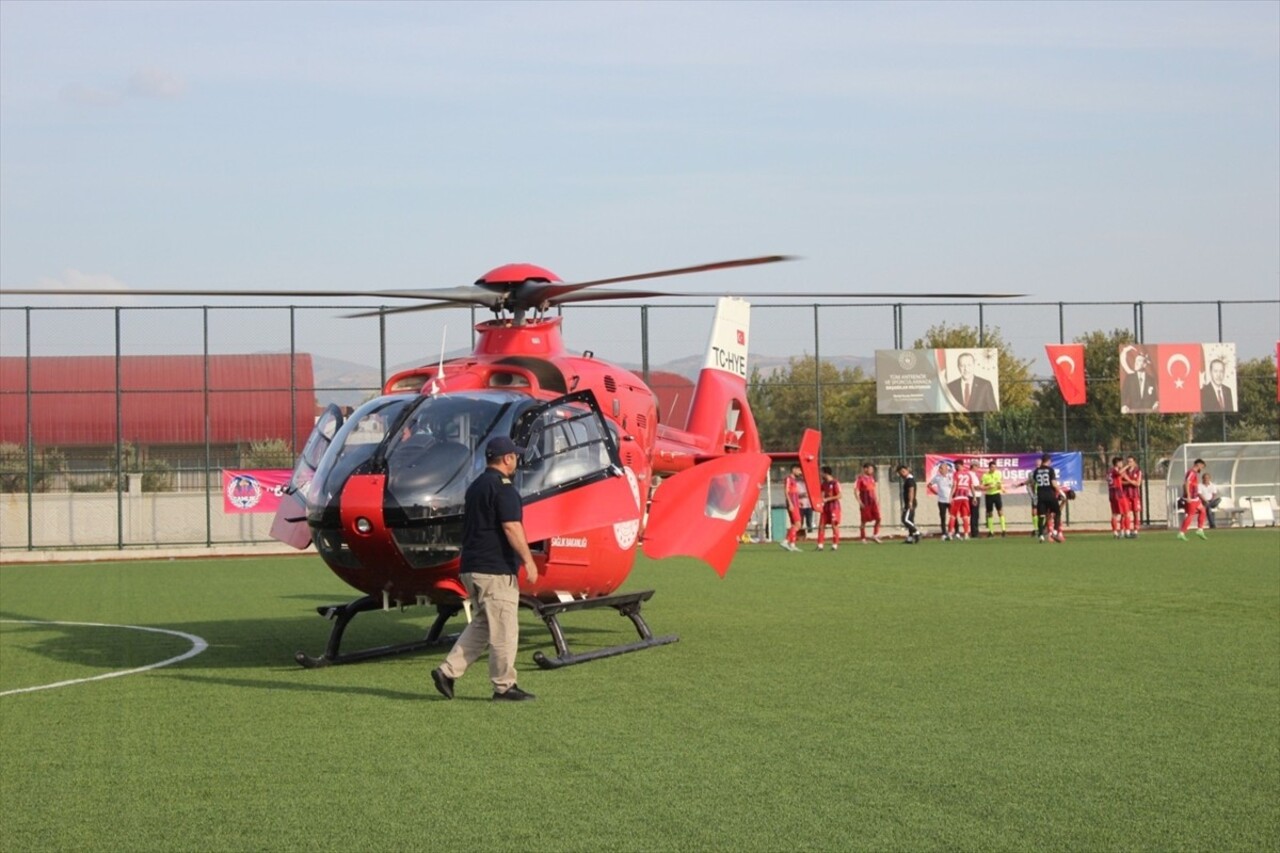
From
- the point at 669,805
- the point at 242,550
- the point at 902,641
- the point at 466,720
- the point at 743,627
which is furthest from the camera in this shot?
the point at 242,550

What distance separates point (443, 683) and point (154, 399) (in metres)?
31.6

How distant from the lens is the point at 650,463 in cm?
1436

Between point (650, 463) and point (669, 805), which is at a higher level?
point (650, 463)

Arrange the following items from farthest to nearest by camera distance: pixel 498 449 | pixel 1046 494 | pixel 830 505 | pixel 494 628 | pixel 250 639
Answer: pixel 1046 494, pixel 830 505, pixel 250 639, pixel 498 449, pixel 494 628

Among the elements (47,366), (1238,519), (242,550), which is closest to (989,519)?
(1238,519)

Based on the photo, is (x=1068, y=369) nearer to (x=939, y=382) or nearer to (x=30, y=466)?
(x=939, y=382)

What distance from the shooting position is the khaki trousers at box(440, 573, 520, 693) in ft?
32.1

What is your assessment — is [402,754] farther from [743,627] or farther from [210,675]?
[743,627]

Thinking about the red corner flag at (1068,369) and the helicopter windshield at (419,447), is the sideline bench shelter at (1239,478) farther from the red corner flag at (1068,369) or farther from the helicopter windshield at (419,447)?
the helicopter windshield at (419,447)

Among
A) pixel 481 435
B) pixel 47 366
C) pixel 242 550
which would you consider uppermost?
pixel 47 366

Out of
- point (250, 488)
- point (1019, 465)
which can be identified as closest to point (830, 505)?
point (1019, 465)

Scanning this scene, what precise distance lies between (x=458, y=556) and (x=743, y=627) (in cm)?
405

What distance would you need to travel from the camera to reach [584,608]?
40.0ft

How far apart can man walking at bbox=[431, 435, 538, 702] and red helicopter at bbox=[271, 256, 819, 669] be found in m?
1.12
